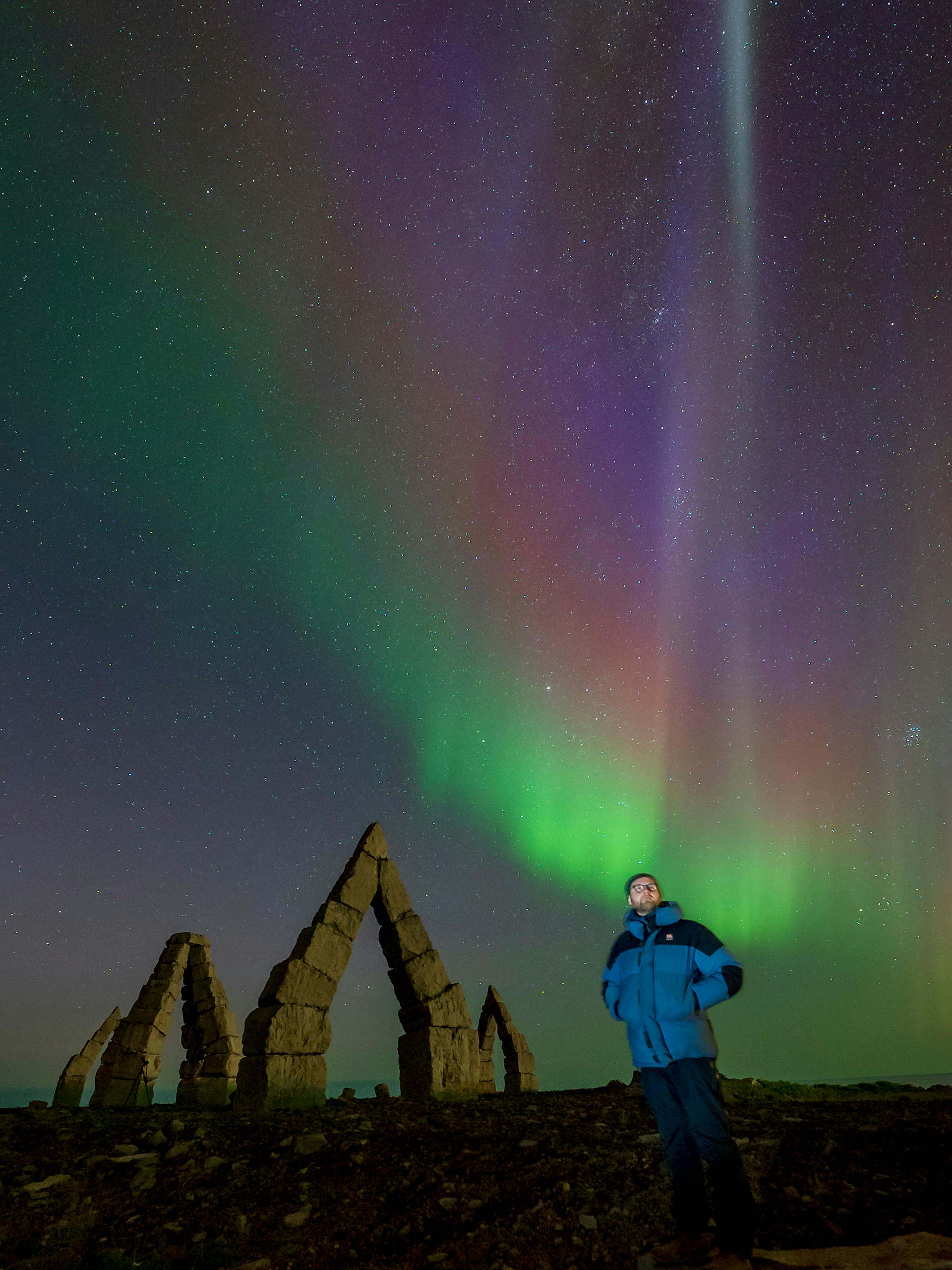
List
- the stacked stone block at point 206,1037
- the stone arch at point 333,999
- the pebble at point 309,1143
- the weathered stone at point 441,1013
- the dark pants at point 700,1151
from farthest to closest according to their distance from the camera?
1. the stacked stone block at point 206,1037
2. the weathered stone at point 441,1013
3. the stone arch at point 333,999
4. the pebble at point 309,1143
5. the dark pants at point 700,1151

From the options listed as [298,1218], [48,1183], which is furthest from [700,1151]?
[48,1183]

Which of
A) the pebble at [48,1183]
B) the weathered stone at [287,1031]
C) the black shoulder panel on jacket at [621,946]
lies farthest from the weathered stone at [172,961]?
the black shoulder panel on jacket at [621,946]

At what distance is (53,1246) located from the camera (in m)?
4.84

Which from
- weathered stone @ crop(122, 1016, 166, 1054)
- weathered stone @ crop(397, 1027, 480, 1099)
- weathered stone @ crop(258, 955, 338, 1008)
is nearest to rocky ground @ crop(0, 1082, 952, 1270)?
weathered stone @ crop(258, 955, 338, 1008)

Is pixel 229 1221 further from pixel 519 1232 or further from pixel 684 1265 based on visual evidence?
pixel 684 1265

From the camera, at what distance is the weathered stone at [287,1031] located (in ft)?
31.9

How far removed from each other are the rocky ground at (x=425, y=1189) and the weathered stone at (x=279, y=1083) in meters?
1.94

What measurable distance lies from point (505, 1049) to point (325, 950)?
1344 cm

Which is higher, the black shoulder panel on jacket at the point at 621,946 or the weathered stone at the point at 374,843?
the weathered stone at the point at 374,843

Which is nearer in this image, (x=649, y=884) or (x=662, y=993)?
(x=662, y=993)

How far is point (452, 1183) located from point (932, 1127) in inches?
175

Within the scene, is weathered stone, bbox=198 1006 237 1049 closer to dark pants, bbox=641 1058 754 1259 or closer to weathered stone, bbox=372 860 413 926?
weathered stone, bbox=372 860 413 926

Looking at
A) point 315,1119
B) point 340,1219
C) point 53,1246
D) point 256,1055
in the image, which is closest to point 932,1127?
point 340,1219

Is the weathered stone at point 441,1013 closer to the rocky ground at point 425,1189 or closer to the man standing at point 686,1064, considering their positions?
the rocky ground at point 425,1189
